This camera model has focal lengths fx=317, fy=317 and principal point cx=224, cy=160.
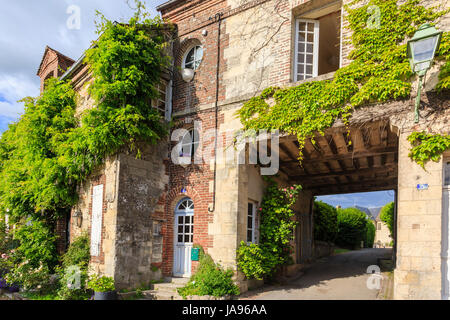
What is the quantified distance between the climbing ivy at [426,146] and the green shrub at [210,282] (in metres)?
4.71

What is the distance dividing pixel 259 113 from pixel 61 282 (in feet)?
21.8

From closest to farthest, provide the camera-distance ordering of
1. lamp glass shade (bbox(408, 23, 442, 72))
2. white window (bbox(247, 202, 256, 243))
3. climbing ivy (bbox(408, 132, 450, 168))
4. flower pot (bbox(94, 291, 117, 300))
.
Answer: lamp glass shade (bbox(408, 23, 442, 72)), climbing ivy (bbox(408, 132, 450, 168)), flower pot (bbox(94, 291, 117, 300)), white window (bbox(247, 202, 256, 243))

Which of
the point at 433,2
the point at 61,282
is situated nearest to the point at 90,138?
the point at 61,282

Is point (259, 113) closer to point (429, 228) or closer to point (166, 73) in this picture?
point (166, 73)

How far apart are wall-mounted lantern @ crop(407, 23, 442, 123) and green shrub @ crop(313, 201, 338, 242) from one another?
12.9m

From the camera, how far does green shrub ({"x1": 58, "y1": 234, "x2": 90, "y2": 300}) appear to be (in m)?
7.71

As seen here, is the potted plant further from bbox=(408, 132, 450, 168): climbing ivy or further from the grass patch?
bbox=(408, 132, 450, 168): climbing ivy

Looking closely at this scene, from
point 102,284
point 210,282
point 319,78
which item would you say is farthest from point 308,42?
point 102,284

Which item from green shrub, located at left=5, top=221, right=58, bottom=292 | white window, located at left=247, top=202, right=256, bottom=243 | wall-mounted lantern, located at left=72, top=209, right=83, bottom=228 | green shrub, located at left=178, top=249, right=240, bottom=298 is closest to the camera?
green shrub, located at left=178, top=249, right=240, bottom=298

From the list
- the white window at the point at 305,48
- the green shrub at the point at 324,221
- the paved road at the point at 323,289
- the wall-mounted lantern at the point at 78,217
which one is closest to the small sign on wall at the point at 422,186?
the paved road at the point at 323,289

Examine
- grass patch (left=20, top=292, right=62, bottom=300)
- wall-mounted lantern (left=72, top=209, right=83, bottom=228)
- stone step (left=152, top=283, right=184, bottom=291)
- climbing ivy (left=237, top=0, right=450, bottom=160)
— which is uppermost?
climbing ivy (left=237, top=0, right=450, bottom=160)

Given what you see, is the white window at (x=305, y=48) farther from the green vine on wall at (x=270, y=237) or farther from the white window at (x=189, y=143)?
the white window at (x=189, y=143)

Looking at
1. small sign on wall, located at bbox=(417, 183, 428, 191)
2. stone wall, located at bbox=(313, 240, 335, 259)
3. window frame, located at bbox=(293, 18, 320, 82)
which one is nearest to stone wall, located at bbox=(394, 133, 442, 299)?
small sign on wall, located at bbox=(417, 183, 428, 191)

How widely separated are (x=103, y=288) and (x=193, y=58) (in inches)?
266
